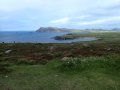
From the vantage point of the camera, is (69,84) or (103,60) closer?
(69,84)

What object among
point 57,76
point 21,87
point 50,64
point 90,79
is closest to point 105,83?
point 90,79

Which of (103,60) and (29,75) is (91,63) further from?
(29,75)

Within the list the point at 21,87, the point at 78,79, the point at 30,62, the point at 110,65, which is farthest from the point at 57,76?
the point at 30,62

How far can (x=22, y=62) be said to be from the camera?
110 ft

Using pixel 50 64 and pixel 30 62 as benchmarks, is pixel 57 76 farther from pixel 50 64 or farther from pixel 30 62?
pixel 30 62

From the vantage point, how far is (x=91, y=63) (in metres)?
28.8

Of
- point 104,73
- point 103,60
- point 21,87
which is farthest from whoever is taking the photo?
point 103,60

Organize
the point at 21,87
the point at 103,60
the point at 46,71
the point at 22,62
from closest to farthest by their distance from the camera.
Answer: the point at 21,87 < the point at 46,71 < the point at 103,60 < the point at 22,62

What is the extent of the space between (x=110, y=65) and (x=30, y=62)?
11.5 metres

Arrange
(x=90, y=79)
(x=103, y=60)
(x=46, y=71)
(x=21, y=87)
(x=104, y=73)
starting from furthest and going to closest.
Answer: (x=103, y=60), (x=46, y=71), (x=104, y=73), (x=90, y=79), (x=21, y=87)

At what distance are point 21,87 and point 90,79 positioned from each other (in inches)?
269

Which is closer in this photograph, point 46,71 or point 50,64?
point 46,71

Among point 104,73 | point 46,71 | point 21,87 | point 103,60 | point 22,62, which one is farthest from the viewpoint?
point 22,62

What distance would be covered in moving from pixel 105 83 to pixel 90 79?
6.26 ft
